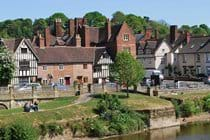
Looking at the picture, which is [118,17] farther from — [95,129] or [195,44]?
[95,129]

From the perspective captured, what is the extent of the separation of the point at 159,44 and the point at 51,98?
3822 cm

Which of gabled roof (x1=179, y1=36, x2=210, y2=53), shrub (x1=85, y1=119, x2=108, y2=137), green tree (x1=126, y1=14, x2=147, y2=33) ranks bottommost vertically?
shrub (x1=85, y1=119, x2=108, y2=137)

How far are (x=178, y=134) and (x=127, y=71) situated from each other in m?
11.2

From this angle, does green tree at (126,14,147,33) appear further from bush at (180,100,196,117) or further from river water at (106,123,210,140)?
river water at (106,123,210,140)

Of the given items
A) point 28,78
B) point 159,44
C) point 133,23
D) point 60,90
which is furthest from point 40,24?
point 60,90

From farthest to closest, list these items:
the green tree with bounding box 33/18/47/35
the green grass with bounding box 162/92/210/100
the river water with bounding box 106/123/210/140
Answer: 1. the green tree with bounding box 33/18/47/35
2. the green grass with bounding box 162/92/210/100
3. the river water with bounding box 106/123/210/140

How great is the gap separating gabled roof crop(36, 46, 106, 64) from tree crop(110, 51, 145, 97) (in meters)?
14.4

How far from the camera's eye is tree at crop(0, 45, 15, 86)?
6006 centimetres

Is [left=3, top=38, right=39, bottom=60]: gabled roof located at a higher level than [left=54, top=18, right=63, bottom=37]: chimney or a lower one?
lower

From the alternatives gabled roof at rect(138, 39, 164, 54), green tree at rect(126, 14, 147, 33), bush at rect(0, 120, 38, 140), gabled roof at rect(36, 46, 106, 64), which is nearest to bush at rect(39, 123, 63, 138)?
bush at rect(0, 120, 38, 140)

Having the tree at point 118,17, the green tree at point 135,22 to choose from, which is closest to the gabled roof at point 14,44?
the green tree at point 135,22

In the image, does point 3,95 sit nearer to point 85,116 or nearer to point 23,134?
point 85,116

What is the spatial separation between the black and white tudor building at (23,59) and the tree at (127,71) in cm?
1509

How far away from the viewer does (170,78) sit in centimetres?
8144
